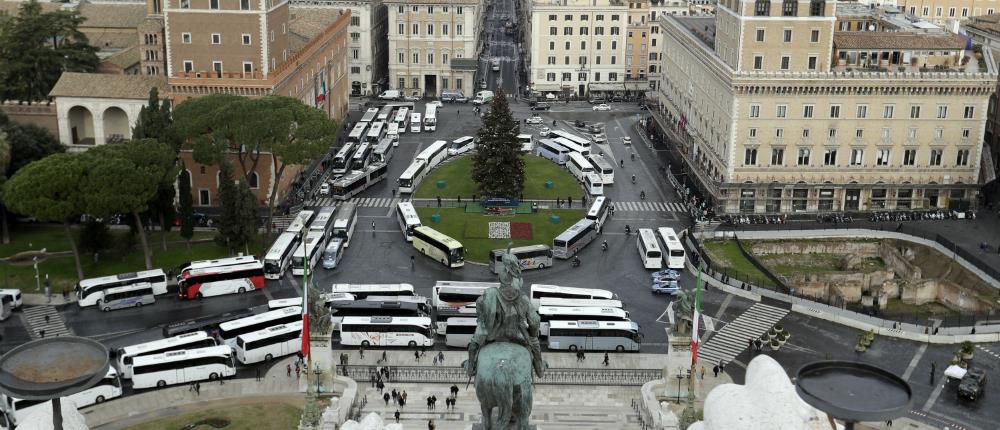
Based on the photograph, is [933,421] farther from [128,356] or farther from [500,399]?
[128,356]

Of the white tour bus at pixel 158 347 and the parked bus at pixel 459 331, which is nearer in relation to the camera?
the white tour bus at pixel 158 347

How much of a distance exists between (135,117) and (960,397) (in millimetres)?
81522

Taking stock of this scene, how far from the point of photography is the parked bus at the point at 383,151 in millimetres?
125463

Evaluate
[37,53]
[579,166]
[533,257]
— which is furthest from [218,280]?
[37,53]

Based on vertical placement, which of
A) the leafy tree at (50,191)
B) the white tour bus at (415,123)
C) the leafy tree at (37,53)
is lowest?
the white tour bus at (415,123)

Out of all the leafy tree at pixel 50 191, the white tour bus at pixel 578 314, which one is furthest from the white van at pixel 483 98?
the white tour bus at pixel 578 314

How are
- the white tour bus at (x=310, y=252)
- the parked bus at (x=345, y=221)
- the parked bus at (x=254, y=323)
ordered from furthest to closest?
the parked bus at (x=345, y=221) < the white tour bus at (x=310, y=252) < the parked bus at (x=254, y=323)

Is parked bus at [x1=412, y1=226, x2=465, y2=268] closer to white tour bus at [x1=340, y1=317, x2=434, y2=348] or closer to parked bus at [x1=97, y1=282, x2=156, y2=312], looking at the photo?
white tour bus at [x1=340, y1=317, x2=434, y2=348]

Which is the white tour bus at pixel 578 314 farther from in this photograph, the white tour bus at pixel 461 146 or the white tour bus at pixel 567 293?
the white tour bus at pixel 461 146

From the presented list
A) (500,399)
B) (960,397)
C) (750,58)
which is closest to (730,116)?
(750,58)

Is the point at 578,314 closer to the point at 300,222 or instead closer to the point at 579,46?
the point at 300,222

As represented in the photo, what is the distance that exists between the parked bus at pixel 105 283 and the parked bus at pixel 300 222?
14.8 m

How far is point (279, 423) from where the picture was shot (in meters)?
66.2

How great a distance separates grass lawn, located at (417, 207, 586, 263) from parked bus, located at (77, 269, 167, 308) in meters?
26.8
